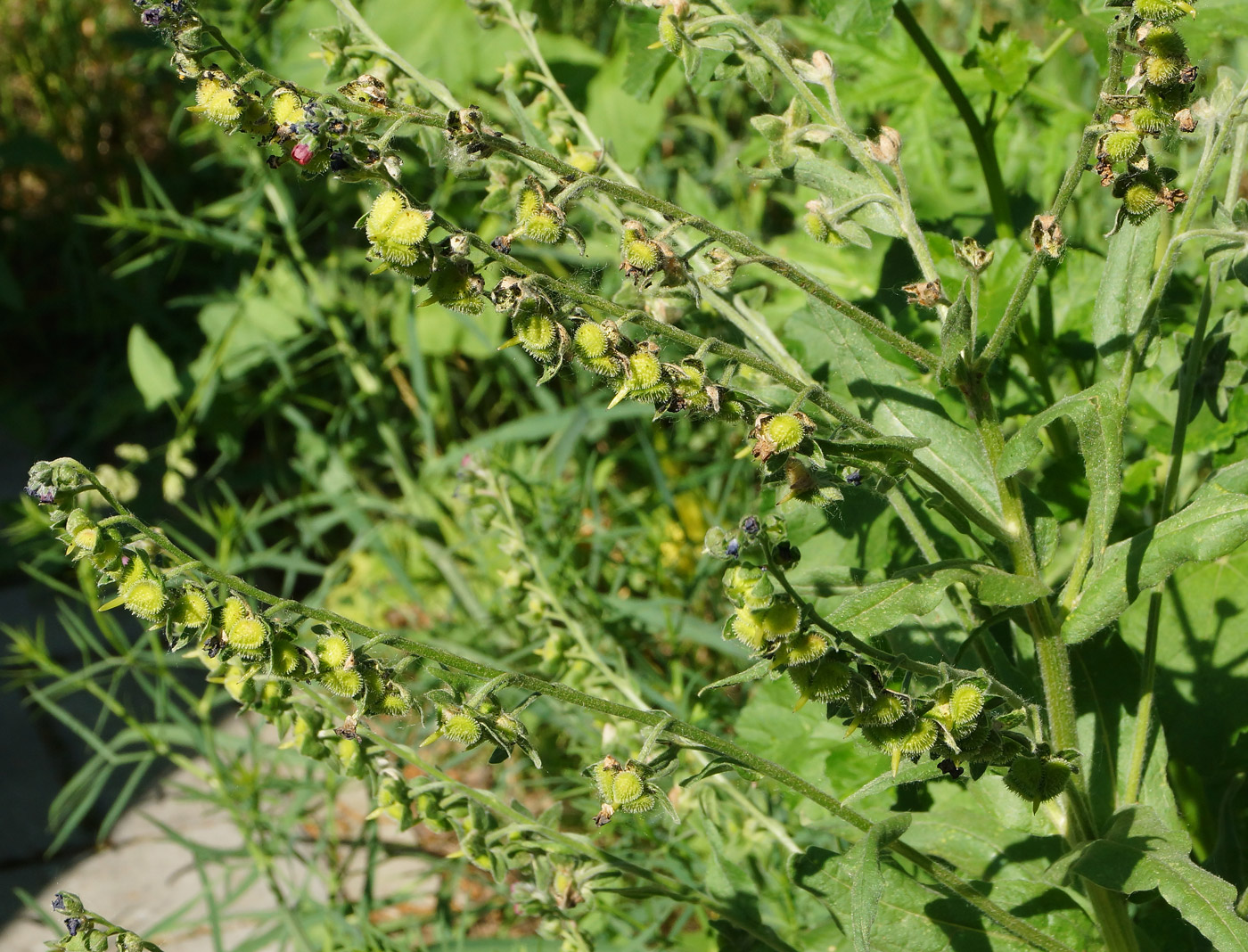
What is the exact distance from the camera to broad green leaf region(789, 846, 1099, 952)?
143 cm

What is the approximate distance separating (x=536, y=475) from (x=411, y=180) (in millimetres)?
1160

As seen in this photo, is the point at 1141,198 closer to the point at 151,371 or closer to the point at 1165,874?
the point at 1165,874

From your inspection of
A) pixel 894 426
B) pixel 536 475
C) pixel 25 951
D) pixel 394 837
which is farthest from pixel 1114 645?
pixel 25 951

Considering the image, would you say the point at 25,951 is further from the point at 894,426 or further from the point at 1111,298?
the point at 1111,298

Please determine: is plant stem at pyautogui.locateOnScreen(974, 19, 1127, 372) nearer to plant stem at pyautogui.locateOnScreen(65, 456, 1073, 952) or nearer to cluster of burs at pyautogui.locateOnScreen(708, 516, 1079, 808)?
cluster of burs at pyautogui.locateOnScreen(708, 516, 1079, 808)

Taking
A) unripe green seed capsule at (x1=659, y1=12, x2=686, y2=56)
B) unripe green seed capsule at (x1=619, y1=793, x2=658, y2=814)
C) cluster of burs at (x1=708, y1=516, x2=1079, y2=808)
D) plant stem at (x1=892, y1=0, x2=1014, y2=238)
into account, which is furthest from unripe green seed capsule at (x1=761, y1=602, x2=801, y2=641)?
plant stem at (x1=892, y1=0, x2=1014, y2=238)

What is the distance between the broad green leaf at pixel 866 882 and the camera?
→ 3.72ft

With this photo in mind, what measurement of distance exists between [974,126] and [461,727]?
1.32m

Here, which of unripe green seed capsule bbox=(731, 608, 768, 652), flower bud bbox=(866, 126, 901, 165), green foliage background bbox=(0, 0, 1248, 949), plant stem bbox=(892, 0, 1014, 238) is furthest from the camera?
plant stem bbox=(892, 0, 1014, 238)

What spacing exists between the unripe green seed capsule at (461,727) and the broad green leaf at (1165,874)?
2.18 ft

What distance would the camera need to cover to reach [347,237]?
4.26 m

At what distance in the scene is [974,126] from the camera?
6.23 feet

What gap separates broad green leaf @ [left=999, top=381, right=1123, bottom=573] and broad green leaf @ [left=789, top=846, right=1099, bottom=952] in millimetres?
500

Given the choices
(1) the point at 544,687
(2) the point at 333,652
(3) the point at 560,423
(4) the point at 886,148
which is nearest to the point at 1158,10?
(4) the point at 886,148
